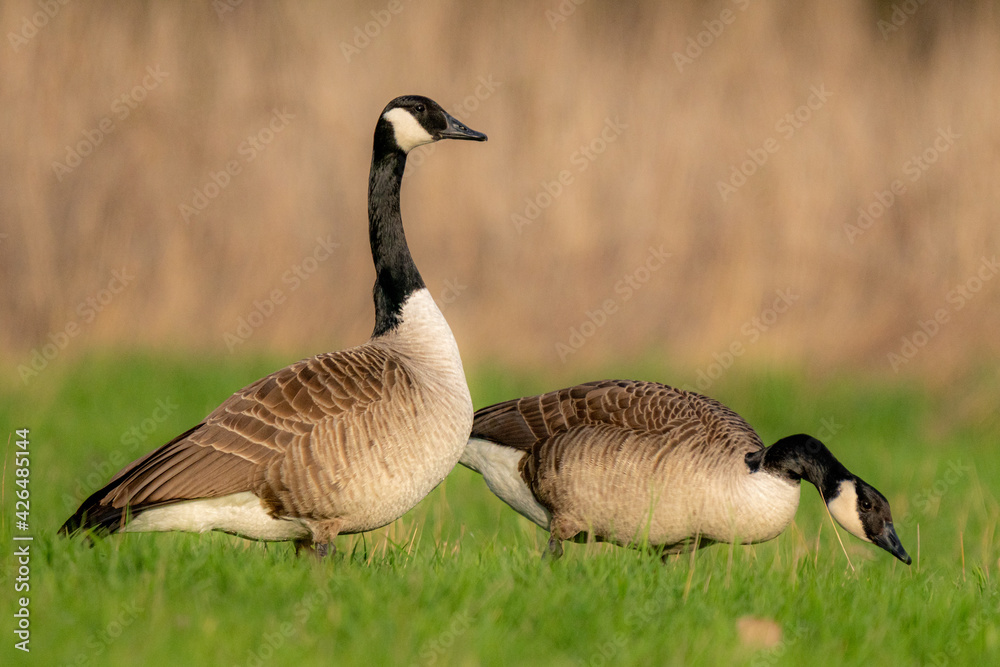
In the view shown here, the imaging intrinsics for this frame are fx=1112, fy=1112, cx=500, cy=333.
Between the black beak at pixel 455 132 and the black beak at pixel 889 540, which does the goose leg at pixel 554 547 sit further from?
the black beak at pixel 455 132

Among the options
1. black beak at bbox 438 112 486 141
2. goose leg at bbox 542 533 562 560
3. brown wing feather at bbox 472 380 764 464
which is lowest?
goose leg at bbox 542 533 562 560

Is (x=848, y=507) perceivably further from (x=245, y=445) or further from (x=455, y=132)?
(x=245, y=445)

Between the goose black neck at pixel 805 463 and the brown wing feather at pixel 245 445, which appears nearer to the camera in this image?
the brown wing feather at pixel 245 445

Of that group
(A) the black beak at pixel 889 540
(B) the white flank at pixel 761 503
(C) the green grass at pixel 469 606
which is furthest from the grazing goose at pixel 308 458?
(A) the black beak at pixel 889 540

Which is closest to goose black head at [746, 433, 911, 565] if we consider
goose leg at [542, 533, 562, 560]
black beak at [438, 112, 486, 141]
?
goose leg at [542, 533, 562, 560]

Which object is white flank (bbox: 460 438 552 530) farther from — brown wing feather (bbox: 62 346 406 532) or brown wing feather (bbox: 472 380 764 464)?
brown wing feather (bbox: 62 346 406 532)

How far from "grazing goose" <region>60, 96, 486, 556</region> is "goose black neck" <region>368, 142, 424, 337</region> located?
1.51 feet

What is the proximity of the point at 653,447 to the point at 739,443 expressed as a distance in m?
Answer: 0.56

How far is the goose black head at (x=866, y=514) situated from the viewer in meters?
6.62

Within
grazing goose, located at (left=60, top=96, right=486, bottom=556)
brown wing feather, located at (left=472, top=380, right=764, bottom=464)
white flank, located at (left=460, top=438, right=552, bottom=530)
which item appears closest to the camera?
grazing goose, located at (left=60, top=96, right=486, bottom=556)

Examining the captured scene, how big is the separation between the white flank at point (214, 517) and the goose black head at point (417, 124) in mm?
2434

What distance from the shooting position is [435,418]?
6215 millimetres

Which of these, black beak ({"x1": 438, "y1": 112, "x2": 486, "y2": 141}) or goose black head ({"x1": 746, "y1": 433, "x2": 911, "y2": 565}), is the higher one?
black beak ({"x1": 438, "y1": 112, "x2": 486, "y2": 141})

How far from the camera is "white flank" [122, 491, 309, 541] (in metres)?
6.02
